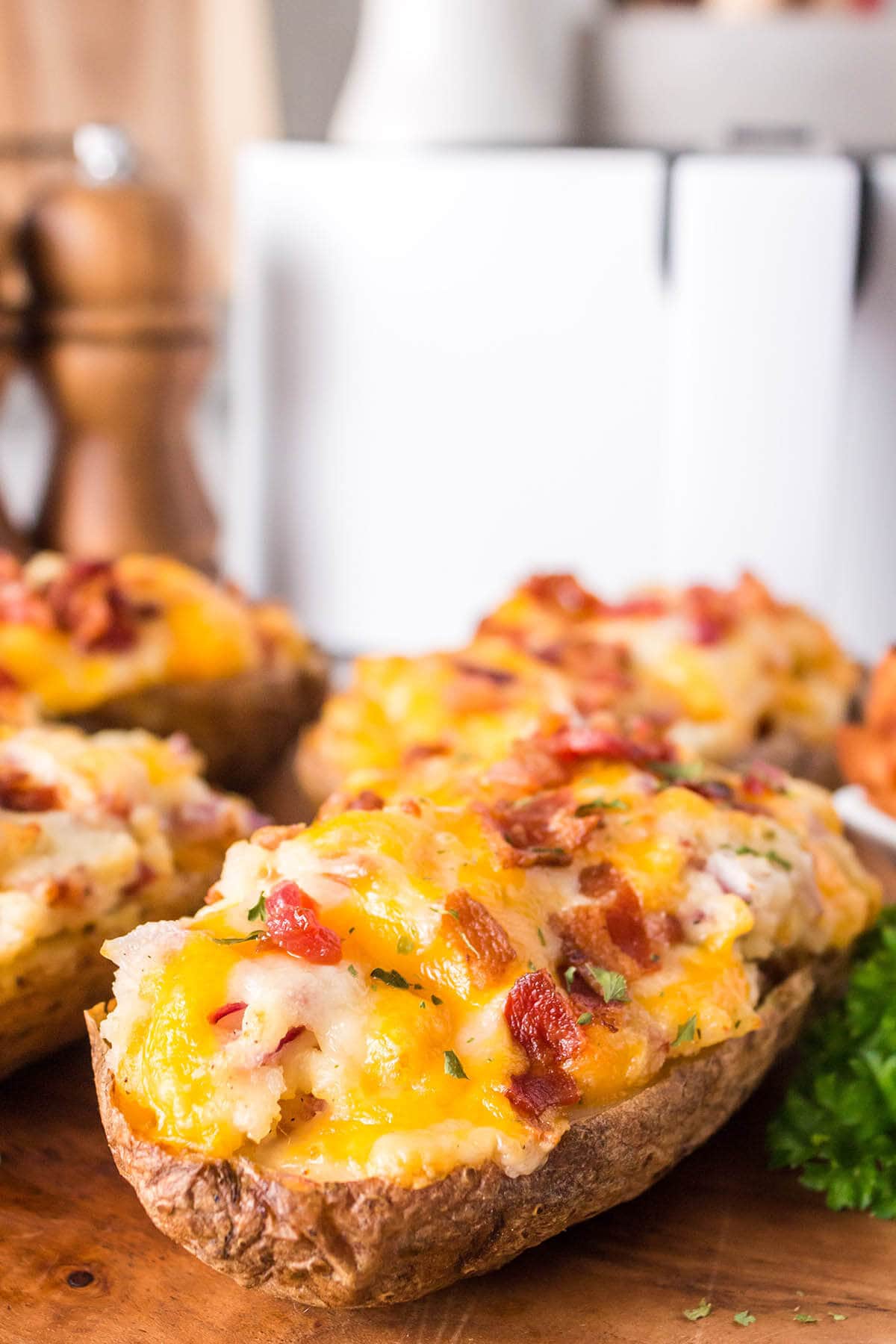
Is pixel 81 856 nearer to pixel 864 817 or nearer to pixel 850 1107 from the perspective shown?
pixel 850 1107

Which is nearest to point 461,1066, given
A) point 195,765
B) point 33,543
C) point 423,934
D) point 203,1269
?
point 423,934

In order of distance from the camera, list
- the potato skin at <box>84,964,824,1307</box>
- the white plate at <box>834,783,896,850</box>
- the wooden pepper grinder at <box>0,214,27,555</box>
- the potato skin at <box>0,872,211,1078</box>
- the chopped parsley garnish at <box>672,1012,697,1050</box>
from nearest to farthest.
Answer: the potato skin at <box>84,964,824,1307</box>
the chopped parsley garnish at <box>672,1012,697,1050</box>
the potato skin at <box>0,872,211,1078</box>
the white plate at <box>834,783,896,850</box>
the wooden pepper grinder at <box>0,214,27,555</box>

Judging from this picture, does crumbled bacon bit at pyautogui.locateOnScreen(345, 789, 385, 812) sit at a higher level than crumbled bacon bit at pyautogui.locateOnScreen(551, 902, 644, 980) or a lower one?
higher

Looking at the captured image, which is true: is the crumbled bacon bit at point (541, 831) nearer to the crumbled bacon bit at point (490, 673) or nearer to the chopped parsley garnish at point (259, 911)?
the chopped parsley garnish at point (259, 911)

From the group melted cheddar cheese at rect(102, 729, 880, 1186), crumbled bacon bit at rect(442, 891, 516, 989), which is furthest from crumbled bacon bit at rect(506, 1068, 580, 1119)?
crumbled bacon bit at rect(442, 891, 516, 989)

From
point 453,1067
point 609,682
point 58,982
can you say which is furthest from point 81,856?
point 609,682

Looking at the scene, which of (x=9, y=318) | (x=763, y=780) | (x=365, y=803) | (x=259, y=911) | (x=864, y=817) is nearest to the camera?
(x=259, y=911)

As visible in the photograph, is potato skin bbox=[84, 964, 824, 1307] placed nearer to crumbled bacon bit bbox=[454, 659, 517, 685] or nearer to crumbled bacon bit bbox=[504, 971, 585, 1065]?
crumbled bacon bit bbox=[504, 971, 585, 1065]
